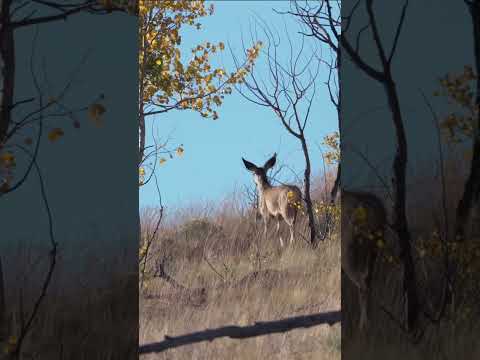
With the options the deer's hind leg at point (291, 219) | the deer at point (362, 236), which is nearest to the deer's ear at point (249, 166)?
the deer's hind leg at point (291, 219)

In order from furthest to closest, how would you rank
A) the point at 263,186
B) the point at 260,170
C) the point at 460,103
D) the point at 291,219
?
the point at 291,219
the point at 263,186
the point at 260,170
the point at 460,103

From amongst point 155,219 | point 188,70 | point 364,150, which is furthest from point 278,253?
point 364,150

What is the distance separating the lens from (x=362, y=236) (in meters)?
3.39

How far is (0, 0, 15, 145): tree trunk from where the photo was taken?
3.06 meters

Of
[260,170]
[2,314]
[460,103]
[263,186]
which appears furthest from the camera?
[263,186]

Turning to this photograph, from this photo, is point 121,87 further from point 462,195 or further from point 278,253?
point 278,253

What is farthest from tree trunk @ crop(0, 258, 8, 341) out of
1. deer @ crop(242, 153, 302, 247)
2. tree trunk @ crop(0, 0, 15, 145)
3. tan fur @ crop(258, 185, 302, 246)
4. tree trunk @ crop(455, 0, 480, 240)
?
tan fur @ crop(258, 185, 302, 246)

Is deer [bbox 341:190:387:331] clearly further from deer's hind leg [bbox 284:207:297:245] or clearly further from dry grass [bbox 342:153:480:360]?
deer's hind leg [bbox 284:207:297:245]

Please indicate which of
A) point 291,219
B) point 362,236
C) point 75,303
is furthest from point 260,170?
point 75,303

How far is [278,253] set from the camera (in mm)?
6207

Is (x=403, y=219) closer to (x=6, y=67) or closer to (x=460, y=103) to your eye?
(x=460, y=103)

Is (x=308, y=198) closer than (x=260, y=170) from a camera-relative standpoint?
No

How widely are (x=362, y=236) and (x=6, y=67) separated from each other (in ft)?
6.04

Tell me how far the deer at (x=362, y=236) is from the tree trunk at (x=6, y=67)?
5.32 feet
